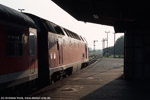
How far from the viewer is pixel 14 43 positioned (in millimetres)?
8984

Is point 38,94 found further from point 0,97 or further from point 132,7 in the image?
point 132,7

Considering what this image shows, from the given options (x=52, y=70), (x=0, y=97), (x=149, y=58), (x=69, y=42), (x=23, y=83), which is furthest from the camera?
(x=69, y=42)

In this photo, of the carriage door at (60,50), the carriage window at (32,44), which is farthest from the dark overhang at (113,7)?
the carriage window at (32,44)

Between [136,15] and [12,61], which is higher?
[136,15]

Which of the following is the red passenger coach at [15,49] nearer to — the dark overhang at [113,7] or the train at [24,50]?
the train at [24,50]

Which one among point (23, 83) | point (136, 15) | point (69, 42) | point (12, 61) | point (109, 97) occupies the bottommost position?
point (109, 97)

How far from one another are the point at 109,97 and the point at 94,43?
118351 millimetres

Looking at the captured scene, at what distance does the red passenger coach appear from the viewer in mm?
8172

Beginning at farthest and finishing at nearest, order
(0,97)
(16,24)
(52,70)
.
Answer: (52,70) < (16,24) < (0,97)

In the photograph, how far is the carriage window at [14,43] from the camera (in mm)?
8516

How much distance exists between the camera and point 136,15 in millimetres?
15680

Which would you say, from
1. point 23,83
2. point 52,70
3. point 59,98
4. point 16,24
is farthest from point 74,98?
point 16,24

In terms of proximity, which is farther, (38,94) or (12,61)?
(38,94)

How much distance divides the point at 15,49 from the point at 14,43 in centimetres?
24
